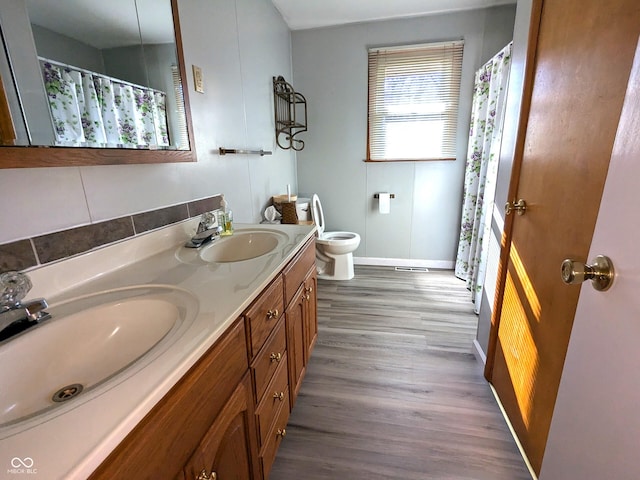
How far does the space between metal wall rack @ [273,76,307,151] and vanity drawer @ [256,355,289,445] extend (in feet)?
6.73

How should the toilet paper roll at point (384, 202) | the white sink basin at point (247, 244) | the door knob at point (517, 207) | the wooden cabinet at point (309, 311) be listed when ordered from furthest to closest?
1. the toilet paper roll at point (384, 202)
2. the wooden cabinet at point (309, 311)
3. the white sink basin at point (247, 244)
4. the door knob at point (517, 207)

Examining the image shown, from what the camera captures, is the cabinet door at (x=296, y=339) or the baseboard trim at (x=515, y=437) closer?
the baseboard trim at (x=515, y=437)

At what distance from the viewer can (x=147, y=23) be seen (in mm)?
1151

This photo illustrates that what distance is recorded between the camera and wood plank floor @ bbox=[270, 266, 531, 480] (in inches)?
48.8

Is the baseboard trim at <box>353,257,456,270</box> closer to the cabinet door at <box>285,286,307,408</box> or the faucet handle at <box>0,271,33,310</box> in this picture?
the cabinet door at <box>285,286,307,408</box>

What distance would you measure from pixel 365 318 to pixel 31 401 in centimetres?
199

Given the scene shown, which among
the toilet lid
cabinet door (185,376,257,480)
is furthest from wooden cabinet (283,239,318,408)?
the toilet lid

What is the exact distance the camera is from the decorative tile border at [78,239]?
0.77 metres

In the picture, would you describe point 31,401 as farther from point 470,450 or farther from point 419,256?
point 419,256

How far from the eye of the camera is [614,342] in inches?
25.0

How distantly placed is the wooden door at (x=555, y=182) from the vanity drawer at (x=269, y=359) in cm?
96

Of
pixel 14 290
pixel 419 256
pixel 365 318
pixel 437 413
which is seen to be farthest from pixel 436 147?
pixel 14 290

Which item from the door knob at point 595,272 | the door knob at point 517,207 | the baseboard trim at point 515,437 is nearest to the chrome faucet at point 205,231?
the door knob at point 595,272

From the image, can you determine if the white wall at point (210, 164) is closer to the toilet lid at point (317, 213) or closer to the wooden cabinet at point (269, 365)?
the toilet lid at point (317, 213)
